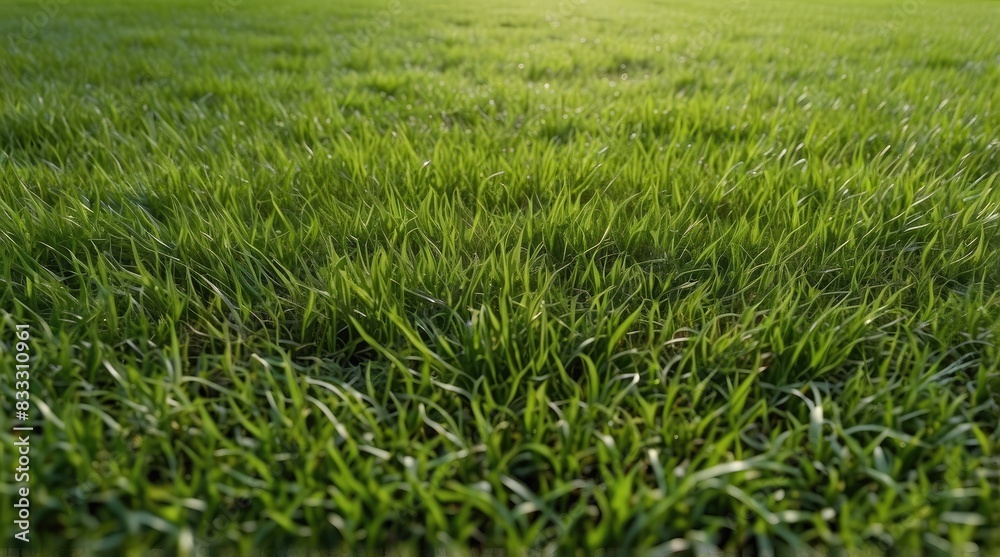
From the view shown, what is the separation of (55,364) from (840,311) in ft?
5.47

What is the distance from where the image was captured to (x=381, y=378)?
125cm

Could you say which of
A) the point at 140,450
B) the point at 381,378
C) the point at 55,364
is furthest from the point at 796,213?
the point at 55,364

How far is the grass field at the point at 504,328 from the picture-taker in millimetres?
932

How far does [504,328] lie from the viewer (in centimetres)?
123

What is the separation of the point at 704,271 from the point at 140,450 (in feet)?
4.27

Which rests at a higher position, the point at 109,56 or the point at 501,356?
the point at 109,56

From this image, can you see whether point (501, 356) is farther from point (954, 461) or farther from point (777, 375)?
point (954, 461)

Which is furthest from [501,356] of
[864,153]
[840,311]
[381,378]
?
[864,153]

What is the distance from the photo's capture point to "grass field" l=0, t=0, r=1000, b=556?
0.93 metres

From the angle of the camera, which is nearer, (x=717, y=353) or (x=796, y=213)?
(x=717, y=353)

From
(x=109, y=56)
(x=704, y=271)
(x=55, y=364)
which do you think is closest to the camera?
(x=55, y=364)

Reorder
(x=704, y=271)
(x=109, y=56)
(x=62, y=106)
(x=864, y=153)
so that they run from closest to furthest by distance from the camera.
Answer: (x=704, y=271) → (x=864, y=153) → (x=62, y=106) → (x=109, y=56)

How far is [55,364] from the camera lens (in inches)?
46.9

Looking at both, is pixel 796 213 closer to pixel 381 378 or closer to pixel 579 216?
pixel 579 216
